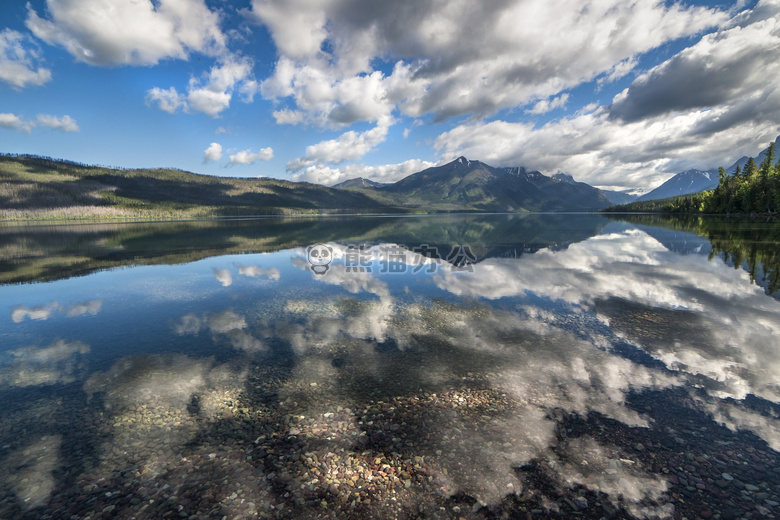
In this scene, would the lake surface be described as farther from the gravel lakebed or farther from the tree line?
the tree line

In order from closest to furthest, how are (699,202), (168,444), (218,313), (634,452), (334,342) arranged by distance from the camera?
(634,452)
(168,444)
(334,342)
(218,313)
(699,202)

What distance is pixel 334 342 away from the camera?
715 inches

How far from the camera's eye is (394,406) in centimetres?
1212

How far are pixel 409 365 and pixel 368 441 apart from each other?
17.6 ft

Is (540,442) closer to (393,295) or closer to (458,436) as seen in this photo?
(458,436)

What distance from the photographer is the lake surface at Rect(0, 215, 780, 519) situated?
330 inches

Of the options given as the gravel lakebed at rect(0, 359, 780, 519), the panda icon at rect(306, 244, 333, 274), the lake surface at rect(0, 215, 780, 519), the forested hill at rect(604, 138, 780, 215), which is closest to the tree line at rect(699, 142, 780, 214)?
the forested hill at rect(604, 138, 780, 215)

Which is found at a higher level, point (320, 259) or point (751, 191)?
A: point (751, 191)

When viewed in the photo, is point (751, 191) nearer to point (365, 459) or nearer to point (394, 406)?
point (394, 406)

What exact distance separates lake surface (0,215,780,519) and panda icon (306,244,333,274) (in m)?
12.5

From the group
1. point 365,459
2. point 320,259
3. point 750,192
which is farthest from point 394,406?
point 750,192

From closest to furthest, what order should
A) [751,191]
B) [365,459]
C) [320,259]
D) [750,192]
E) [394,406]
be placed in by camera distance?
[365,459] → [394,406] → [320,259] → [751,191] → [750,192]

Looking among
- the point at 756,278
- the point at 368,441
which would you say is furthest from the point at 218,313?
the point at 756,278

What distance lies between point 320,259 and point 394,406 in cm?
3791
